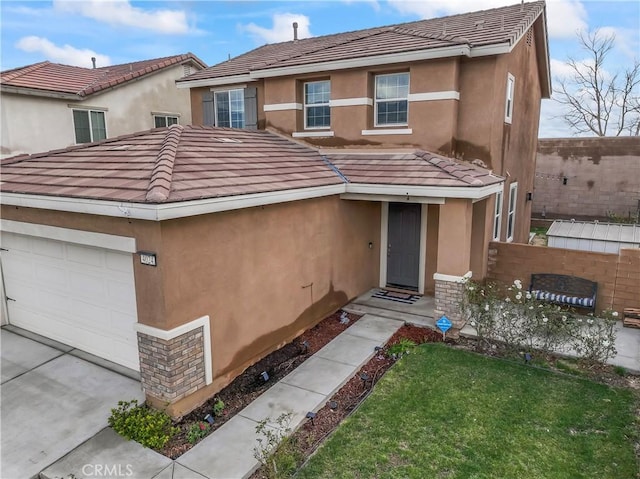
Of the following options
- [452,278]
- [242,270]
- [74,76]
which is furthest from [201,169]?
[74,76]

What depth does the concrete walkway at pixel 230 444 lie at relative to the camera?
5324 millimetres

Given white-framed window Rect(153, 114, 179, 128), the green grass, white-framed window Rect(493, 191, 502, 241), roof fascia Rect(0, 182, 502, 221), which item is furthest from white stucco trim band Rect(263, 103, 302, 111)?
white-framed window Rect(153, 114, 179, 128)

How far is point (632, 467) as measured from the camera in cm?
524

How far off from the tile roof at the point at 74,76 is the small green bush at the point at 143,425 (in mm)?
13428

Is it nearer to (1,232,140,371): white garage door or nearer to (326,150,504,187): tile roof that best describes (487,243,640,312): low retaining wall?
(326,150,504,187): tile roof

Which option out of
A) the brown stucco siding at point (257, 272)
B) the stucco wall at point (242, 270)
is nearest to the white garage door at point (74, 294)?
the stucco wall at point (242, 270)

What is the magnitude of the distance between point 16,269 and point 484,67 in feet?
38.1

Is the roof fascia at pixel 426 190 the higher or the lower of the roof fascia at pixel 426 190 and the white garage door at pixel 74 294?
the higher

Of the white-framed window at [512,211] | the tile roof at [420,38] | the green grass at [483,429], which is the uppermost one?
the tile roof at [420,38]

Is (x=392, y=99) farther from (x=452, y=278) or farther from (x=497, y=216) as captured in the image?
(x=452, y=278)

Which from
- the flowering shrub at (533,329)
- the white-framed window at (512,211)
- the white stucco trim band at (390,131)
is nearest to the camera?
the flowering shrub at (533,329)

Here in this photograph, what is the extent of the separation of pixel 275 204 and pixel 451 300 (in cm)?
436

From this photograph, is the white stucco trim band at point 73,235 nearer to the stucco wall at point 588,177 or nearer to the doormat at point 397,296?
the doormat at point 397,296

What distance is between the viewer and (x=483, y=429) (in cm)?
602
